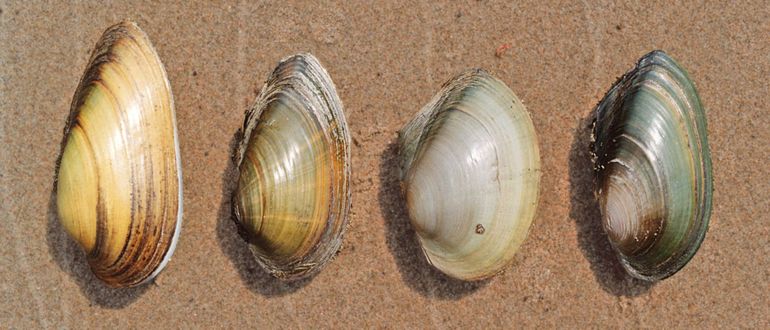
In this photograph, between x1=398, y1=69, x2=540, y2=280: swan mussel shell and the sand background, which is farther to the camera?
the sand background

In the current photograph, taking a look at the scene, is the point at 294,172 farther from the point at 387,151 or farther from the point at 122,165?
the point at 122,165

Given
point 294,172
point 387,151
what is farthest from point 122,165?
point 387,151

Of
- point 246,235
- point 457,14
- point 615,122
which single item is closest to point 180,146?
point 246,235

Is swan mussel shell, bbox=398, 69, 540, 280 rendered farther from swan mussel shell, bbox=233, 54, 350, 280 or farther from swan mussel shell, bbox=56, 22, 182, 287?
swan mussel shell, bbox=56, 22, 182, 287

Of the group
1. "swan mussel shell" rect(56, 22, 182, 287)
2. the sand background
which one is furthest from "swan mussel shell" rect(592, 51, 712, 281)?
"swan mussel shell" rect(56, 22, 182, 287)

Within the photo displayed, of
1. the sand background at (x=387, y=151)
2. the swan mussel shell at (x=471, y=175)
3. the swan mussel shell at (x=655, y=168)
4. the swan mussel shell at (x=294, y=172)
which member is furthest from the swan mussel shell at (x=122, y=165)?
the swan mussel shell at (x=655, y=168)

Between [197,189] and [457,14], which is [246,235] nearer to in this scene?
[197,189]
